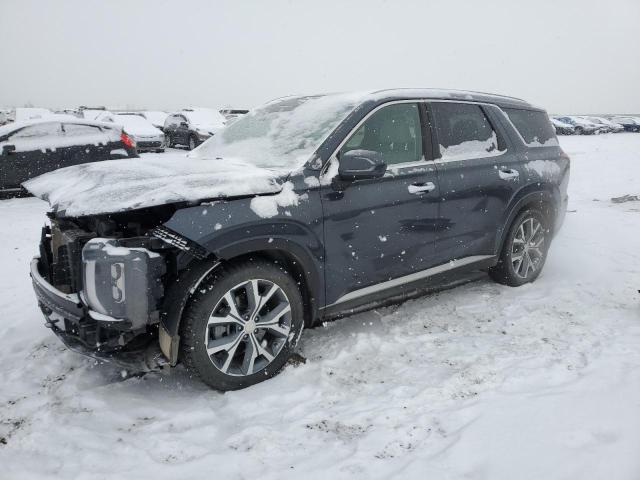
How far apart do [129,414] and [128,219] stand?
3.53 feet

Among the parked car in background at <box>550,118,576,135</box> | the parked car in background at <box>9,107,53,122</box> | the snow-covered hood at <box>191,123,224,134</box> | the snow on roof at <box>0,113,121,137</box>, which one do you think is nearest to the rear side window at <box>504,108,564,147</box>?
the snow on roof at <box>0,113,121,137</box>

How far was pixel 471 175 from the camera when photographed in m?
3.87

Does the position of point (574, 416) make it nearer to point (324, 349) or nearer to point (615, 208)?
point (324, 349)

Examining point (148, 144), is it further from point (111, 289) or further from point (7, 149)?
point (111, 289)

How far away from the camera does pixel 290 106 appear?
389cm

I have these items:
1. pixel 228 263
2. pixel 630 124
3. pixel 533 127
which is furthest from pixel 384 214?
pixel 630 124

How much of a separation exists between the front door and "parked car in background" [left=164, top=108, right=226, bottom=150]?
14.6 metres

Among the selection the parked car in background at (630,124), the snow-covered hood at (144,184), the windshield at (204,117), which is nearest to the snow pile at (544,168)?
the snow-covered hood at (144,184)

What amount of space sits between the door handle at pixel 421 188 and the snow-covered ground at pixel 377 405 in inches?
41.9

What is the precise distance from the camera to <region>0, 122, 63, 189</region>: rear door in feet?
28.6

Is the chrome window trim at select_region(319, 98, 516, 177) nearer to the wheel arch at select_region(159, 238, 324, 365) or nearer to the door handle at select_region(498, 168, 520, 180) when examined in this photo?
the door handle at select_region(498, 168, 520, 180)

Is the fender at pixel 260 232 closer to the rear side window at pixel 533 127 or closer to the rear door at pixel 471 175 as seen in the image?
the rear door at pixel 471 175

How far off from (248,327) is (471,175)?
2173 millimetres

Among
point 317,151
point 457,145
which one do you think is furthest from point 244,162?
point 457,145
